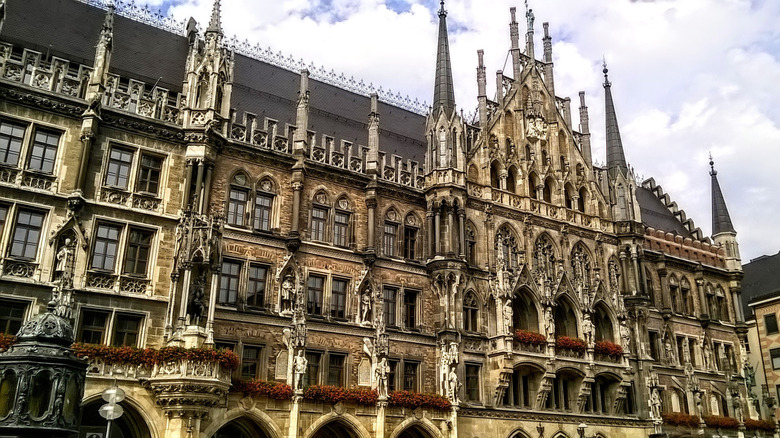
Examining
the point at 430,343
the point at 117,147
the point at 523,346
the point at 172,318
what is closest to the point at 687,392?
the point at 523,346

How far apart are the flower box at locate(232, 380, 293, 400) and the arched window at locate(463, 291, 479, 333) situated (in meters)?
9.17

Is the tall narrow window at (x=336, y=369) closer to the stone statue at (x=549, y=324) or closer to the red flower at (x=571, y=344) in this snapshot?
the stone statue at (x=549, y=324)

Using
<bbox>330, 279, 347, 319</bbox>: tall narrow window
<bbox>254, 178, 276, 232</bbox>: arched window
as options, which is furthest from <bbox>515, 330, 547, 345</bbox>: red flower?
<bbox>254, 178, 276, 232</bbox>: arched window

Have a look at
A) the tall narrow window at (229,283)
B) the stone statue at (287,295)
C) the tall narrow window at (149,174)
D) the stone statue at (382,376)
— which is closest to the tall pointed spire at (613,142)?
the stone statue at (382,376)

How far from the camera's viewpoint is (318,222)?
28.4 meters

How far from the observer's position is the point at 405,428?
2686cm

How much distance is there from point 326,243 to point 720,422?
24.7 metres

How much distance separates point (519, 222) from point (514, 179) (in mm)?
2546

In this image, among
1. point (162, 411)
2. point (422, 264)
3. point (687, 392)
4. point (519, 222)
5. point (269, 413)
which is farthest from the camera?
point (687, 392)

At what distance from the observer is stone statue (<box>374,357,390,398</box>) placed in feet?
86.3

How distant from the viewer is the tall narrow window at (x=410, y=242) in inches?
1208

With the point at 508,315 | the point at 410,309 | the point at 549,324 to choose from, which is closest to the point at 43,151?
the point at 410,309

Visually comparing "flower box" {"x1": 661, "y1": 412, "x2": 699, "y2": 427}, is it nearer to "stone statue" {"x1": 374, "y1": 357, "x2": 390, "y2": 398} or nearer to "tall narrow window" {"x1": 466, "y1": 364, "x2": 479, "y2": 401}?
"tall narrow window" {"x1": 466, "y1": 364, "x2": 479, "y2": 401}

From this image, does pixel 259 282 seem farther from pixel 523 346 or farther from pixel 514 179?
pixel 514 179
